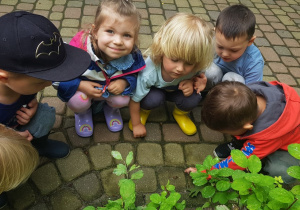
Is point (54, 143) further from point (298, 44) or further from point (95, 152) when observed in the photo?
point (298, 44)

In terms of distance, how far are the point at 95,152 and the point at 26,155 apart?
2.78 feet

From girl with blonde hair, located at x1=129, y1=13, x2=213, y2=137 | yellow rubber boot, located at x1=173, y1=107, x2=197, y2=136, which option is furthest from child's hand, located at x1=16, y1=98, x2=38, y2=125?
yellow rubber boot, located at x1=173, y1=107, x2=197, y2=136

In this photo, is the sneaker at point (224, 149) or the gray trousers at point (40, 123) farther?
the sneaker at point (224, 149)

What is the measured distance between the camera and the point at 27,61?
1.33m

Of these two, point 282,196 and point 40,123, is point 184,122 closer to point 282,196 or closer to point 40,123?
point 40,123

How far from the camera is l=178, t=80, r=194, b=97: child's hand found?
2.22 meters

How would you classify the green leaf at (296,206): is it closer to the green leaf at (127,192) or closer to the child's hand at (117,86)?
the green leaf at (127,192)

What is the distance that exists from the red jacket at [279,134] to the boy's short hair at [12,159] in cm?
133

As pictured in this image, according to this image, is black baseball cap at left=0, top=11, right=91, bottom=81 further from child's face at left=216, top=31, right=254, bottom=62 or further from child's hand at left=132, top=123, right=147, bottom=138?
child's face at left=216, top=31, right=254, bottom=62

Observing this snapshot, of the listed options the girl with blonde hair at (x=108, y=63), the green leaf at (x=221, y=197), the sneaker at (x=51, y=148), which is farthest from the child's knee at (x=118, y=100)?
the green leaf at (x=221, y=197)

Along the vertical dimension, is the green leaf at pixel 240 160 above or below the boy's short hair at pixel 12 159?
above

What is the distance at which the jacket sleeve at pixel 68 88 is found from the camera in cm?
201

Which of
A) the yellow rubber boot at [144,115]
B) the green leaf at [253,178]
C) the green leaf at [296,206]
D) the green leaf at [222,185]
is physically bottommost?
the yellow rubber boot at [144,115]

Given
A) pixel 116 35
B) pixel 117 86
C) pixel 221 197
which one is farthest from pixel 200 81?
pixel 221 197
